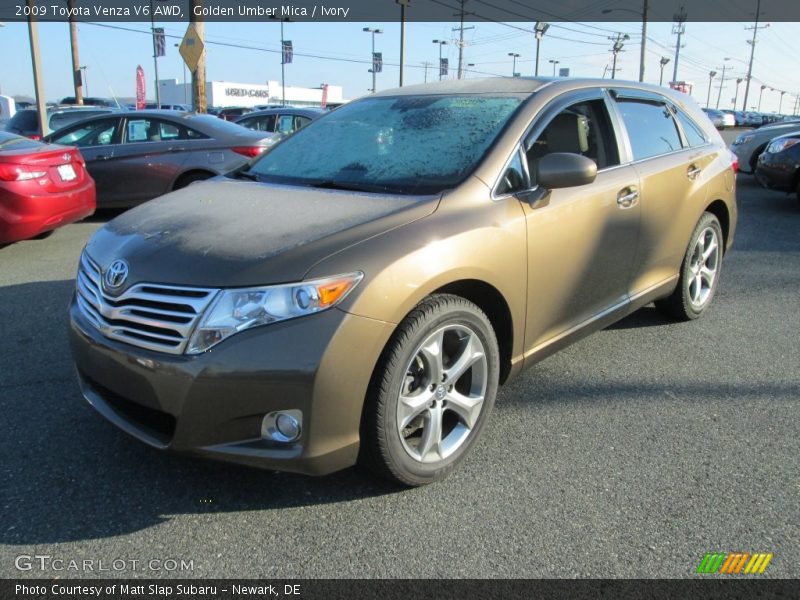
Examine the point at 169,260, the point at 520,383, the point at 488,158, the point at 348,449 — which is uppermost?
the point at 488,158

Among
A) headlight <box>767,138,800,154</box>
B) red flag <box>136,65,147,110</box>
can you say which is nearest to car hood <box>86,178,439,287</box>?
headlight <box>767,138,800,154</box>

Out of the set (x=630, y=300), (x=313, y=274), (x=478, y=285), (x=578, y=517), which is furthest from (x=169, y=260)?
(x=630, y=300)

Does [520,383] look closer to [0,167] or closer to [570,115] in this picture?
[570,115]

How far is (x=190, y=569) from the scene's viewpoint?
7.07 ft

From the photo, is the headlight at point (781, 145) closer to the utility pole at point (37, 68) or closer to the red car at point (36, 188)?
the red car at point (36, 188)

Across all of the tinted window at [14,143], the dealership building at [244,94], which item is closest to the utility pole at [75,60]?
the tinted window at [14,143]

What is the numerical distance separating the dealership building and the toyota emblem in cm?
7444

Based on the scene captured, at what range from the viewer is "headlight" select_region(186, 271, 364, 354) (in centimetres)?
218

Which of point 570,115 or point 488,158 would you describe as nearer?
point 488,158

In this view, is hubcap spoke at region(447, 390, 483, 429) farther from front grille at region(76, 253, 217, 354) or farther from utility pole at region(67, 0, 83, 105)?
utility pole at region(67, 0, 83, 105)

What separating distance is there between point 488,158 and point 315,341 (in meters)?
1.28

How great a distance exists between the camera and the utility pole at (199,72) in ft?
44.7

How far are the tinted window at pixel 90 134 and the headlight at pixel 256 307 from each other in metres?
7.35

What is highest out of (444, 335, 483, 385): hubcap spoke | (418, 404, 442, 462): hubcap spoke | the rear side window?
the rear side window
